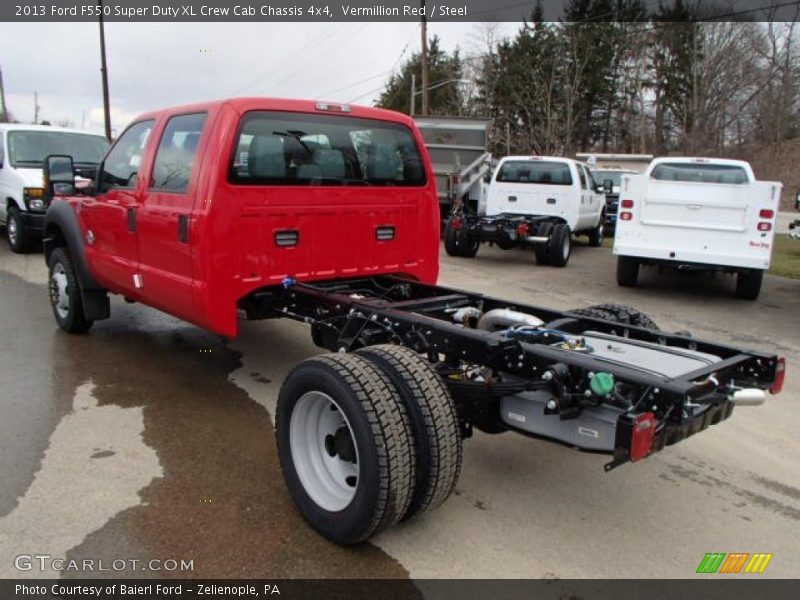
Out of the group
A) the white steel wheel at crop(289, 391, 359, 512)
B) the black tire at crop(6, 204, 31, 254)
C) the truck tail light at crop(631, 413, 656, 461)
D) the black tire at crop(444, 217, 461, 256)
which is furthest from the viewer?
the black tire at crop(444, 217, 461, 256)

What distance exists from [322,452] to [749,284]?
8.43m

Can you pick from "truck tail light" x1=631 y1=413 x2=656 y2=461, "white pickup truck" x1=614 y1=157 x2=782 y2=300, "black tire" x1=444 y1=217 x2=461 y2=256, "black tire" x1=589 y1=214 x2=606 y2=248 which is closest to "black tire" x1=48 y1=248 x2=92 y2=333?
"truck tail light" x1=631 y1=413 x2=656 y2=461

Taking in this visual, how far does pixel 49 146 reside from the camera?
11.9 m

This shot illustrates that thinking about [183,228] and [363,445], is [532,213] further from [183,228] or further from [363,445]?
[363,445]

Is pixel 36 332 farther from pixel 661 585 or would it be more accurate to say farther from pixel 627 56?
pixel 627 56

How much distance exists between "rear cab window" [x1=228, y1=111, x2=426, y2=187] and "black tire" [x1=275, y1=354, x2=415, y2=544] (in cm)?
183

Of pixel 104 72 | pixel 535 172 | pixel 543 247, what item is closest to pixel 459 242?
pixel 543 247

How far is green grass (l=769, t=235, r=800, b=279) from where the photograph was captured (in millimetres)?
12406

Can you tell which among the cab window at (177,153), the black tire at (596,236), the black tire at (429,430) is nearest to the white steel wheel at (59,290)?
the cab window at (177,153)

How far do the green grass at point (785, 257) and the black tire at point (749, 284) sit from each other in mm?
2908

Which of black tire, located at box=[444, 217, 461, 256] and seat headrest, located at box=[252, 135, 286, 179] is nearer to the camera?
seat headrest, located at box=[252, 135, 286, 179]

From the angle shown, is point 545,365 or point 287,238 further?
point 287,238

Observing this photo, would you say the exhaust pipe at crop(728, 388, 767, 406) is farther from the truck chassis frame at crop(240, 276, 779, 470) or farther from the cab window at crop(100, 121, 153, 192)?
the cab window at crop(100, 121, 153, 192)

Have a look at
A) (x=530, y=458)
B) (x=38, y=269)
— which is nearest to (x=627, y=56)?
(x=38, y=269)
